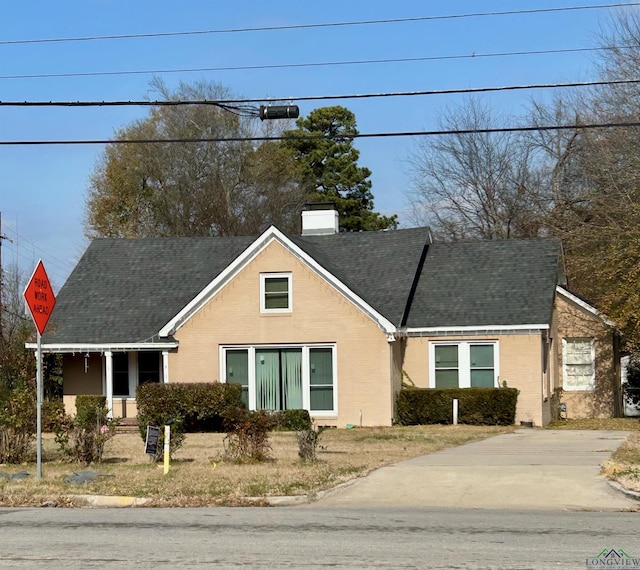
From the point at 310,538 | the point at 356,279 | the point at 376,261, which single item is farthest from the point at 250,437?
the point at 376,261

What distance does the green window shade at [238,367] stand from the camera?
2925 cm

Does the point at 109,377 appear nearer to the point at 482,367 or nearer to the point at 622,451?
the point at 482,367

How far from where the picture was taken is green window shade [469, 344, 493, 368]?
2931 cm

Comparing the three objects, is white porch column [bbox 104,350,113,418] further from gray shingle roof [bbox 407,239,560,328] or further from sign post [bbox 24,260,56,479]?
sign post [bbox 24,260,56,479]

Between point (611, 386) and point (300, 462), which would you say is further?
point (611, 386)

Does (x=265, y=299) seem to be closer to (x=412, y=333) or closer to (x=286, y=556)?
(x=412, y=333)

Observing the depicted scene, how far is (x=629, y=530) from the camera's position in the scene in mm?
11219

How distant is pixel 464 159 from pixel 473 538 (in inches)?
1700

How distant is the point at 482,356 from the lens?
2938 centimetres

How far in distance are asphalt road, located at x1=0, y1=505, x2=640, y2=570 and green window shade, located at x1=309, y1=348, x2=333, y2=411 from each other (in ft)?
49.2

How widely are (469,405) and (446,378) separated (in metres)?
1.77

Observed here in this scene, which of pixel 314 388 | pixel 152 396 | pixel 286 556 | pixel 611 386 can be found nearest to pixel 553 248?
pixel 611 386

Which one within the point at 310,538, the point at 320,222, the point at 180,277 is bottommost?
the point at 310,538

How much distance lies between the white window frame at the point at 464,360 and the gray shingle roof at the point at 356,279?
2.01 feet
